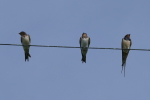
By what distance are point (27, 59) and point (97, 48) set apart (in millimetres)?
4532

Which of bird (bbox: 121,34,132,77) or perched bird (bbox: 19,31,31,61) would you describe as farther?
perched bird (bbox: 19,31,31,61)

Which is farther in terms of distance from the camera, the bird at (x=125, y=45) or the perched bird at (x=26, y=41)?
the perched bird at (x=26, y=41)

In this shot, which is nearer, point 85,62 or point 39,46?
point 39,46

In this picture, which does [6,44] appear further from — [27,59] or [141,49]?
[27,59]

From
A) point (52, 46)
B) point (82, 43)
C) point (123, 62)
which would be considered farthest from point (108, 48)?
point (82, 43)

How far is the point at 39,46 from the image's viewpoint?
7695mm

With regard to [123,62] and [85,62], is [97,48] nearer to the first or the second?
[123,62]

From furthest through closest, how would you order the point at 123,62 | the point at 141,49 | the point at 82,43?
1. the point at 82,43
2. the point at 123,62
3. the point at 141,49

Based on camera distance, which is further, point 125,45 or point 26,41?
point 26,41

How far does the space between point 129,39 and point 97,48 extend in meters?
3.83

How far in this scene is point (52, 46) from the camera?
308 inches

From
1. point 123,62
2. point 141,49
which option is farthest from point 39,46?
point 123,62

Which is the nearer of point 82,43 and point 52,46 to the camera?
point 52,46

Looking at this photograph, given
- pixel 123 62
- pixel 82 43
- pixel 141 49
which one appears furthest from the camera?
pixel 82 43
